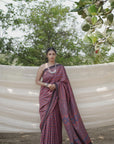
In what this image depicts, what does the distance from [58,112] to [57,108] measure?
53 millimetres

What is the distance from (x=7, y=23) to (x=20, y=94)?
6.58ft

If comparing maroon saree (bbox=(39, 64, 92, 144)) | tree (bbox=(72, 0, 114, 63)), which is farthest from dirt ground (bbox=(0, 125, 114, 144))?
tree (bbox=(72, 0, 114, 63))

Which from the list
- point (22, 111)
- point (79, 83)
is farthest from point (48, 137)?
point (79, 83)

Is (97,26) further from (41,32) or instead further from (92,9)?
(41,32)

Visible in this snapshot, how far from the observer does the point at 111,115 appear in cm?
298

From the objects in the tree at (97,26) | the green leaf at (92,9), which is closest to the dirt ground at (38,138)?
the tree at (97,26)

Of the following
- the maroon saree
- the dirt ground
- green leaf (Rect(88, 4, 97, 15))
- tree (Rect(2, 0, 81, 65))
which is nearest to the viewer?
green leaf (Rect(88, 4, 97, 15))

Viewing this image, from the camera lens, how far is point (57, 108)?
2.67 m

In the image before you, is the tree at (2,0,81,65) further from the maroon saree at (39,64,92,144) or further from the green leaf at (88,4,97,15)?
the green leaf at (88,4,97,15)

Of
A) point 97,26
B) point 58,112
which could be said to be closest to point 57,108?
point 58,112

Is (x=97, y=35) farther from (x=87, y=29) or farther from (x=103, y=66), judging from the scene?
(x=103, y=66)

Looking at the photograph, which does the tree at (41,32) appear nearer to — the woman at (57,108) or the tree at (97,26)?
the woman at (57,108)

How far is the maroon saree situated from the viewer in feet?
8.44

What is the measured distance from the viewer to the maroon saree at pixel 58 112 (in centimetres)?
257
